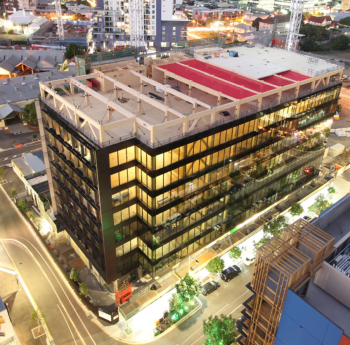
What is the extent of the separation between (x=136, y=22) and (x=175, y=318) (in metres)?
149

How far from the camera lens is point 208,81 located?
67812 mm

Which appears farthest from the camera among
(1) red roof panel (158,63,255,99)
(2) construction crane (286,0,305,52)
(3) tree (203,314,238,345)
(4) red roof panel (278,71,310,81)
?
(2) construction crane (286,0,305,52)

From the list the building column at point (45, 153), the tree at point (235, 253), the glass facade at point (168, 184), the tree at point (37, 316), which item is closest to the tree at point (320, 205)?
the glass facade at point (168, 184)

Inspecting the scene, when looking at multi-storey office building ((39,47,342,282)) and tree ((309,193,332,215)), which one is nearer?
multi-storey office building ((39,47,342,282))

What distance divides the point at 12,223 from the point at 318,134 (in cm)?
7165

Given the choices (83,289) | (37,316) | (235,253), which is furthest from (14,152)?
(235,253)

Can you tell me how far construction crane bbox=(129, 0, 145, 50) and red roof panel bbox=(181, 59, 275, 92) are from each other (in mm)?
105139

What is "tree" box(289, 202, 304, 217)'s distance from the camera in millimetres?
75938

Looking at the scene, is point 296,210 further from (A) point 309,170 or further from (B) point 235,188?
(B) point 235,188

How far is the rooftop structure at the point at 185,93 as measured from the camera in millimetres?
51281

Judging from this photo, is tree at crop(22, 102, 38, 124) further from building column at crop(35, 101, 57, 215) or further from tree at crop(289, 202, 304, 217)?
tree at crop(289, 202, 304, 217)

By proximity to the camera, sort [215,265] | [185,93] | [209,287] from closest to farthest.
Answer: [215,265] → [209,287] → [185,93]

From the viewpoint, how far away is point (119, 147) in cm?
4856

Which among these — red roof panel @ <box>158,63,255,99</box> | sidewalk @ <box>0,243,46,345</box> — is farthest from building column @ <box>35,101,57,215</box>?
red roof panel @ <box>158,63,255,99</box>
